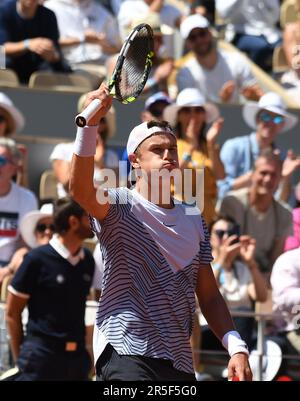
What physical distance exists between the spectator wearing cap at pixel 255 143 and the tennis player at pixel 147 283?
4476 millimetres

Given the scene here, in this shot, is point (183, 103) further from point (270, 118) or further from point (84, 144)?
point (84, 144)

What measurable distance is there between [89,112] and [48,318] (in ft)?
10.1

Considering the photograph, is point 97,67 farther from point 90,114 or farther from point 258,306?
point 90,114

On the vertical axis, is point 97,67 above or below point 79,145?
above

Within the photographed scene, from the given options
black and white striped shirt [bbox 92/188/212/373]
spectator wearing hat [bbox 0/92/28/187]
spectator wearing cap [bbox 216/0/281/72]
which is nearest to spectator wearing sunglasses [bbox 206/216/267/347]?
spectator wearing hat [bbox 0/92/28/187]

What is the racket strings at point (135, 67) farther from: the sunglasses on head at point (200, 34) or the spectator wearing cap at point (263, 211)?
the sunglasses on head at point (200, 34)

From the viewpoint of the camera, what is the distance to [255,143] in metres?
10.2

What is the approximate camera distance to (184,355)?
512 cm

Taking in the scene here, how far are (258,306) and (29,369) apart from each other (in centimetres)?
183

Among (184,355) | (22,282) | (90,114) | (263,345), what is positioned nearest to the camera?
(90,114)

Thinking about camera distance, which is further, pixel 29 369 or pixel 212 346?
pixel 212 346

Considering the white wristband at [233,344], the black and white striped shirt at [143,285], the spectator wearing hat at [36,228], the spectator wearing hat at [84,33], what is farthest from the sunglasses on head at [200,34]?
the white wristband at [233,344]

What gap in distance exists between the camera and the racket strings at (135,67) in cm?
510
